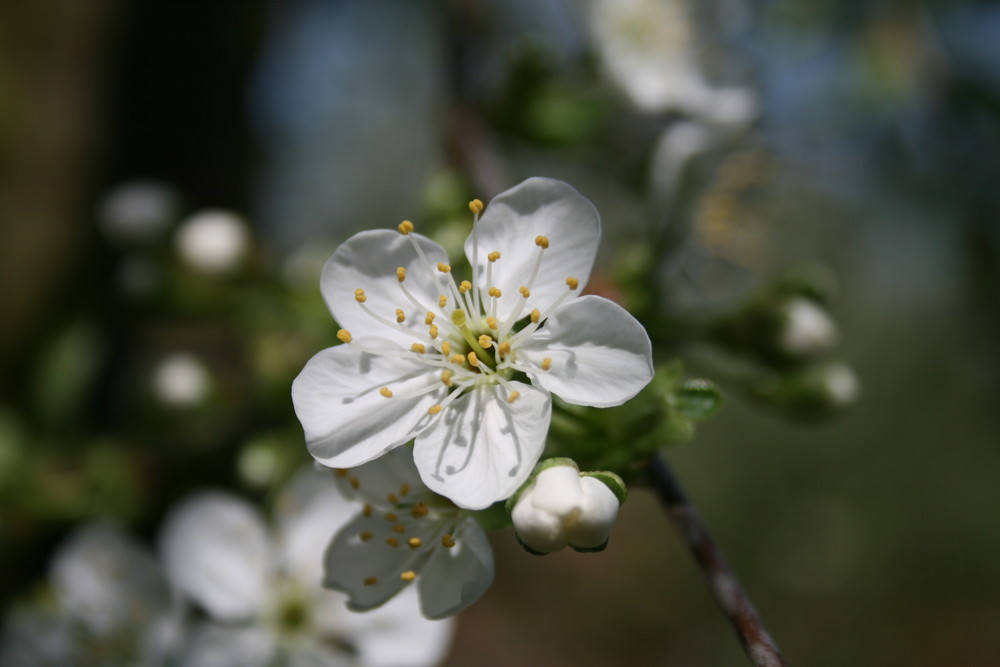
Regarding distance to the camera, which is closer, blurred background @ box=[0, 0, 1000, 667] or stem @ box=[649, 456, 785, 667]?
stem @ box=[649, 456, 785, 667]

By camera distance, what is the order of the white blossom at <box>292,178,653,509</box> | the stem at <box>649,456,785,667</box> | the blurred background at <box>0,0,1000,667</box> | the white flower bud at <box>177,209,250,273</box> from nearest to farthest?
1. the stem at <box>649,456,785,667</box>
2. the white blossom at <box>292,178,653,509</box>
3. the blurred background at <box>0,0,1000,667</box>
4. the white flower bud at <box>177,209,250,273</box>

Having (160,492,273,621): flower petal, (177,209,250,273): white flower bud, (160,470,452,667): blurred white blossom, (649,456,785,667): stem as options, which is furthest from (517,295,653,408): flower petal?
(177,209,250,273): white flower bud

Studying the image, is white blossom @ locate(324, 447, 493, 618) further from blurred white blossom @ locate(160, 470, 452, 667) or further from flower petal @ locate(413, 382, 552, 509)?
blurred white blossom @ locate(160, 470, 452, 667)

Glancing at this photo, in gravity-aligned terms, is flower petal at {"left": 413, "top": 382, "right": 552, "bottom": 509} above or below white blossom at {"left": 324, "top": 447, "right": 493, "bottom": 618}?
above

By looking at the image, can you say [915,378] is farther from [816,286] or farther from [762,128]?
[816,286]

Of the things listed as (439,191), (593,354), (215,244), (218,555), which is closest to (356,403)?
(593,354)

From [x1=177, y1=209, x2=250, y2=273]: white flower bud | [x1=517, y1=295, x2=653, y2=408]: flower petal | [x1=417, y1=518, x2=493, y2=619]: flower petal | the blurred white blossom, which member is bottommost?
the blurred white blossom

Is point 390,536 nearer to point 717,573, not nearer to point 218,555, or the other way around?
point 717,573

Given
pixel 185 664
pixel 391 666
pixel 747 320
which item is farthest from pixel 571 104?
pixel 185 664
